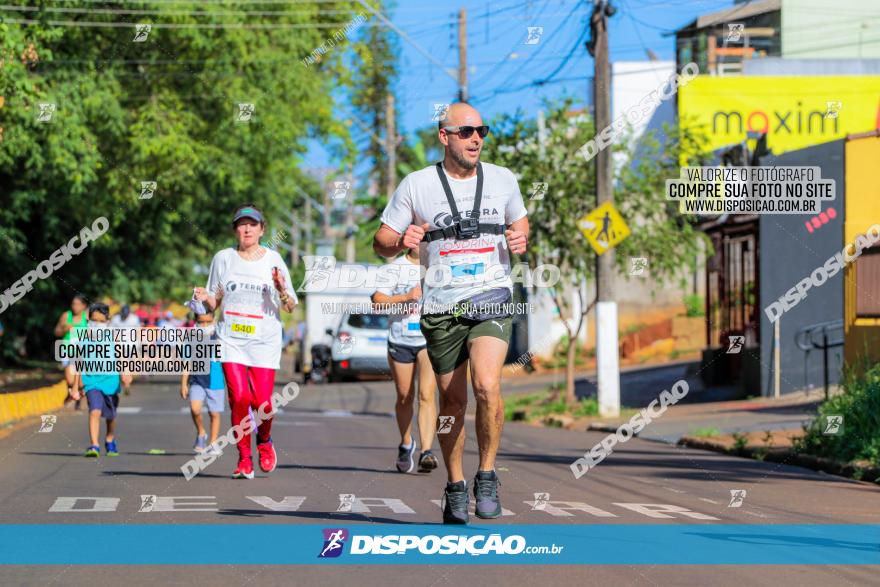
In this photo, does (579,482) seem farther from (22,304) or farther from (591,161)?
(22,304)

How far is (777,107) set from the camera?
115ft

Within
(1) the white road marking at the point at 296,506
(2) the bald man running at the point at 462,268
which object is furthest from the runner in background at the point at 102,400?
(2) the bald man running at the point at 462,268

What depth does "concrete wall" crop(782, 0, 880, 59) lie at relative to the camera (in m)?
40.9

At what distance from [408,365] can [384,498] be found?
2.38 metres

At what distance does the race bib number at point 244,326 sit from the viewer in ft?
36.2

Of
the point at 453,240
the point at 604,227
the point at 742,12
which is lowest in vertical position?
the point at 453,240

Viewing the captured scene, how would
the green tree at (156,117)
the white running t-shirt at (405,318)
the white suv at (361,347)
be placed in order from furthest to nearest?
the white suv at (361,347), the green tree at (156,117), the white running t-shirt at (405,318)

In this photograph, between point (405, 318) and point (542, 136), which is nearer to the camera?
point (405, 318)

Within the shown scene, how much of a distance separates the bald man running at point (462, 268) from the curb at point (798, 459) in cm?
569

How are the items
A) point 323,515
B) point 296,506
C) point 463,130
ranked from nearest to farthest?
1. point 463,130
2. point 323,515
3. point 296,506

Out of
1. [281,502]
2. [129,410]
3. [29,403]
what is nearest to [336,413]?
[129,410]

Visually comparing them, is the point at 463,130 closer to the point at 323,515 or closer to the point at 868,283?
the point at 323,515

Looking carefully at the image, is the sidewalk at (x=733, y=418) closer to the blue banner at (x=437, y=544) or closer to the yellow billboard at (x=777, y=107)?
the blue banner at (x=437, y=544)

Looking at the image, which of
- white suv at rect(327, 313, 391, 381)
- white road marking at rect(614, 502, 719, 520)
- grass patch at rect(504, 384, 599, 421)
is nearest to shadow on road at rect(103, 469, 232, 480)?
white road marking at rect(614, 502, 719, 520)
